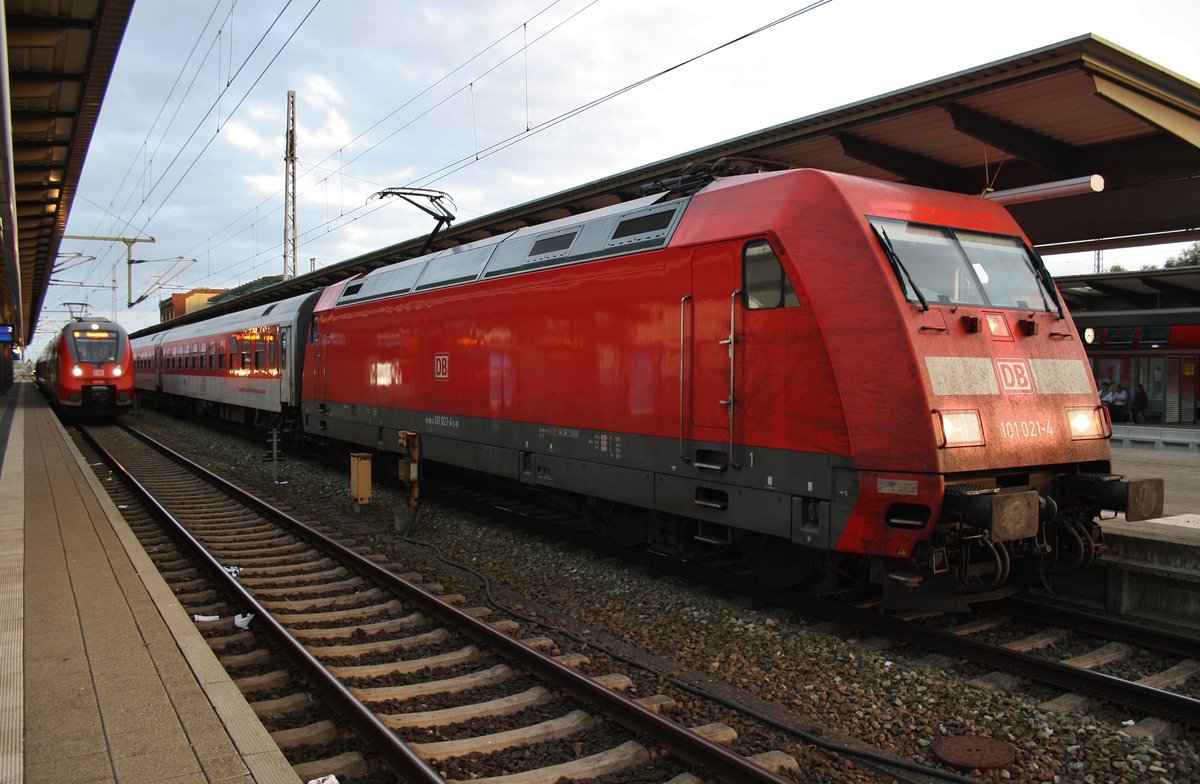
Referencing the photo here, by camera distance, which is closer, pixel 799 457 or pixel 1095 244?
pixel 799 457

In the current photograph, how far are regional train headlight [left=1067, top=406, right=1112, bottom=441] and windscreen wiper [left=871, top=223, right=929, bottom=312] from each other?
1.70 metres

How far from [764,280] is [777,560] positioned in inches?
96.8

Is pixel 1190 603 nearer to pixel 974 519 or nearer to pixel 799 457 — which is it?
pixel 974 519

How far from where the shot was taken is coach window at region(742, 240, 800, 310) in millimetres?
6129

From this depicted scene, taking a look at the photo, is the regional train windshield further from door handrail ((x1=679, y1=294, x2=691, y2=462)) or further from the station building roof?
the station building roof

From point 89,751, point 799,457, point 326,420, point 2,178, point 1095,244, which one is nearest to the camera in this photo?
point 89,751

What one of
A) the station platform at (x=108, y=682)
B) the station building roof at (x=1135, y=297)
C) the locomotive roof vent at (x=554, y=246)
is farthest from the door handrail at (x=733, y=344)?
the station building roof at (x=1135, y=297)

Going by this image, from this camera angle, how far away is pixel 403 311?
12273 millimetres

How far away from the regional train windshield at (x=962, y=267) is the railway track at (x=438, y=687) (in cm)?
349

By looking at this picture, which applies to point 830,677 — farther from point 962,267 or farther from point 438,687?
point 962,267

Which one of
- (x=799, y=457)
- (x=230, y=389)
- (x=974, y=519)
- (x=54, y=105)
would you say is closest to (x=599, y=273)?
(x=799, y=457)

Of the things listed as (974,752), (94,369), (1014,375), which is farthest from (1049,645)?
(94,369)

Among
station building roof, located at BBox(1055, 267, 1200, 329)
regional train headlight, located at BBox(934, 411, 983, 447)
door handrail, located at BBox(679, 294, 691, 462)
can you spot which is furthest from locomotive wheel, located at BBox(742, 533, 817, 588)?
station building roof, located at BBox(1055, 267, 1200, 329)

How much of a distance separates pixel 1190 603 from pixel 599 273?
19.1 ft
